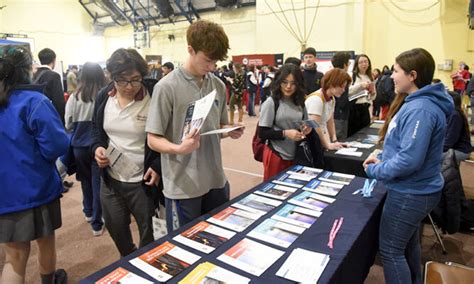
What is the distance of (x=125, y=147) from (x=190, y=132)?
0.56m

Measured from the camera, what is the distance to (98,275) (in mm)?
1085

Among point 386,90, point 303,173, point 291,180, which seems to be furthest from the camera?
point 386,90

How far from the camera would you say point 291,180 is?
1967 millimetres

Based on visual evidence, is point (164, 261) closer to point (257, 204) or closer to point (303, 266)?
point (303, 266)

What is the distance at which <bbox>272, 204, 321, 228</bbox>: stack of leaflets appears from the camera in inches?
57.2

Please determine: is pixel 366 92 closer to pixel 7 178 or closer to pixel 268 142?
pixel 268 142

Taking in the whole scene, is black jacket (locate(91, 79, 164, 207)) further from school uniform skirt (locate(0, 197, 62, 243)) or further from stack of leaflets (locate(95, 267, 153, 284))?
stack of leaflets (locate(95, 267, 153, 284))

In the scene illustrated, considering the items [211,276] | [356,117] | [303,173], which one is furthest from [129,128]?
[356,117]

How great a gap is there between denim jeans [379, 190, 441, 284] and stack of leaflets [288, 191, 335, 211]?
27 centimetres

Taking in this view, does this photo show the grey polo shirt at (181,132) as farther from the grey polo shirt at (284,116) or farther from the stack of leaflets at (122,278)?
the grey polo shirt at (284,116)

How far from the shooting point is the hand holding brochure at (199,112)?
1.27 meters

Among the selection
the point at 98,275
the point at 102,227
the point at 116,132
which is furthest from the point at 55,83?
the point at 98,275

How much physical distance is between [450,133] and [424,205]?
5.29 ft

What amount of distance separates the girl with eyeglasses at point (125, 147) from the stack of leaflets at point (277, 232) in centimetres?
56
